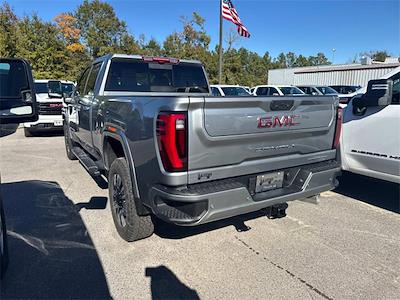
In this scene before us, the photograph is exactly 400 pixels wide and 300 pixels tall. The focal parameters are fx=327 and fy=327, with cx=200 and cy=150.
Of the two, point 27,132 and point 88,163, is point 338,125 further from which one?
point 27,132

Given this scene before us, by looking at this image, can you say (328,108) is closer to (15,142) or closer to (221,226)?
(221,226)

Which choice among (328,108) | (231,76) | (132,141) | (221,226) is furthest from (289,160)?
(231,76)

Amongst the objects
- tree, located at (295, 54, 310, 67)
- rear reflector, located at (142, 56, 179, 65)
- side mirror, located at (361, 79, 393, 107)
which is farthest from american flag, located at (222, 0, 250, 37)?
tree, located at (295, 54, 310, 67)

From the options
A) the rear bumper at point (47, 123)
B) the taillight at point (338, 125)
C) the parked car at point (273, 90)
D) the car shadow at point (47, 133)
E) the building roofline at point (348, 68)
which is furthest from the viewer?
the building roofline at point (348, 68)

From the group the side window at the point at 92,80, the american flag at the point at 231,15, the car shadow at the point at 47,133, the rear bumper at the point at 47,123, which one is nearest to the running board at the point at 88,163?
the side window at the point at 92,80

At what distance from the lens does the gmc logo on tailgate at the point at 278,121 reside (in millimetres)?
2965

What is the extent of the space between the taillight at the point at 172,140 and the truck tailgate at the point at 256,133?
0.06 metres

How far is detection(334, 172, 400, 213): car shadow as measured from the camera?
500cm

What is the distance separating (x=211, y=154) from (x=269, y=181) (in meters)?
0.79

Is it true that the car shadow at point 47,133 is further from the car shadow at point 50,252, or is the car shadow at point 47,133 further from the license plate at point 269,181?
the license plate at point 269,181

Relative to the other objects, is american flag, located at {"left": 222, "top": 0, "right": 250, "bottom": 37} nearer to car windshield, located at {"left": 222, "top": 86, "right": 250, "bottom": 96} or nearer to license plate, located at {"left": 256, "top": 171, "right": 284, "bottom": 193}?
car windshield, located at {"left": 222, "top": 86, "right": 250, "bottom": 96}

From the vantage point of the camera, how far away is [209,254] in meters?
3.36

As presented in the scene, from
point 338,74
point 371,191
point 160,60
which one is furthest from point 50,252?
point 338,74

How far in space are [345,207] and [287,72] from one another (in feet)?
138
